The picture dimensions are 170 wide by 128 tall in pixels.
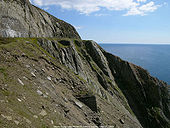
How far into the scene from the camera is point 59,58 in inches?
1121

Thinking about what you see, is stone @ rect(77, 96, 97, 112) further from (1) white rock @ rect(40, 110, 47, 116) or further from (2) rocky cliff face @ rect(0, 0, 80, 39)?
(2) rocky cliff face @ rect(0, 0, 80, 39)

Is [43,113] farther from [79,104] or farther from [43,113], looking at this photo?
[79,104]

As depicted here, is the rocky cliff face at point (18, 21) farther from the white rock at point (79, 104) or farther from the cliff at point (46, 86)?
the white rock at point (79, 104)

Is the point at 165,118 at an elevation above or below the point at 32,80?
below

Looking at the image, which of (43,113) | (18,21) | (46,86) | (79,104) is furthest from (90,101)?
(18,21)

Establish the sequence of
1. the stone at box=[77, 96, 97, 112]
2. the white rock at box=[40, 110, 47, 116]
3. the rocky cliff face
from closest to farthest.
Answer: the white rock at box=[40, 110, 47, 116] → the stone at box=[77, 96, 97, 112] → the rocky cliff face

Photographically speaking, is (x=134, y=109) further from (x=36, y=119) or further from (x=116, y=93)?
(x=36, y=119)

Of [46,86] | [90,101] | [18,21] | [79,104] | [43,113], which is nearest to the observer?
[43,113]

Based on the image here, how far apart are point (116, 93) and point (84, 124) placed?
3033cm

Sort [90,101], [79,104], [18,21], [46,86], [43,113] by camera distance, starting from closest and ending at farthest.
Answer: [43,113] → [46,86] → [79,104] → [90,101] → [18,21]

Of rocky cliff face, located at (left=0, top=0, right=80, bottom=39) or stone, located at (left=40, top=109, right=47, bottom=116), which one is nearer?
stone, located at (left=40, top=109, right=47, bottom=116)

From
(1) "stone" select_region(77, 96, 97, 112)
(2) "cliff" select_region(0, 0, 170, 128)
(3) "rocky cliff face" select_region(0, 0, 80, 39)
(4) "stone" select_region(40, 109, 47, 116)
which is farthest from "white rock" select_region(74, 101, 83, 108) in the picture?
(3) "rocky cliff face" select_region(0, 0, 80, 39)

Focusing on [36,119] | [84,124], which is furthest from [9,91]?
[84,124]

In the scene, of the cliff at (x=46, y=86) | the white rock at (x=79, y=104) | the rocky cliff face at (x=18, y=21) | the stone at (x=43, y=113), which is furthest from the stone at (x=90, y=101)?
the rocky cliff face at (x=18, y=21)
